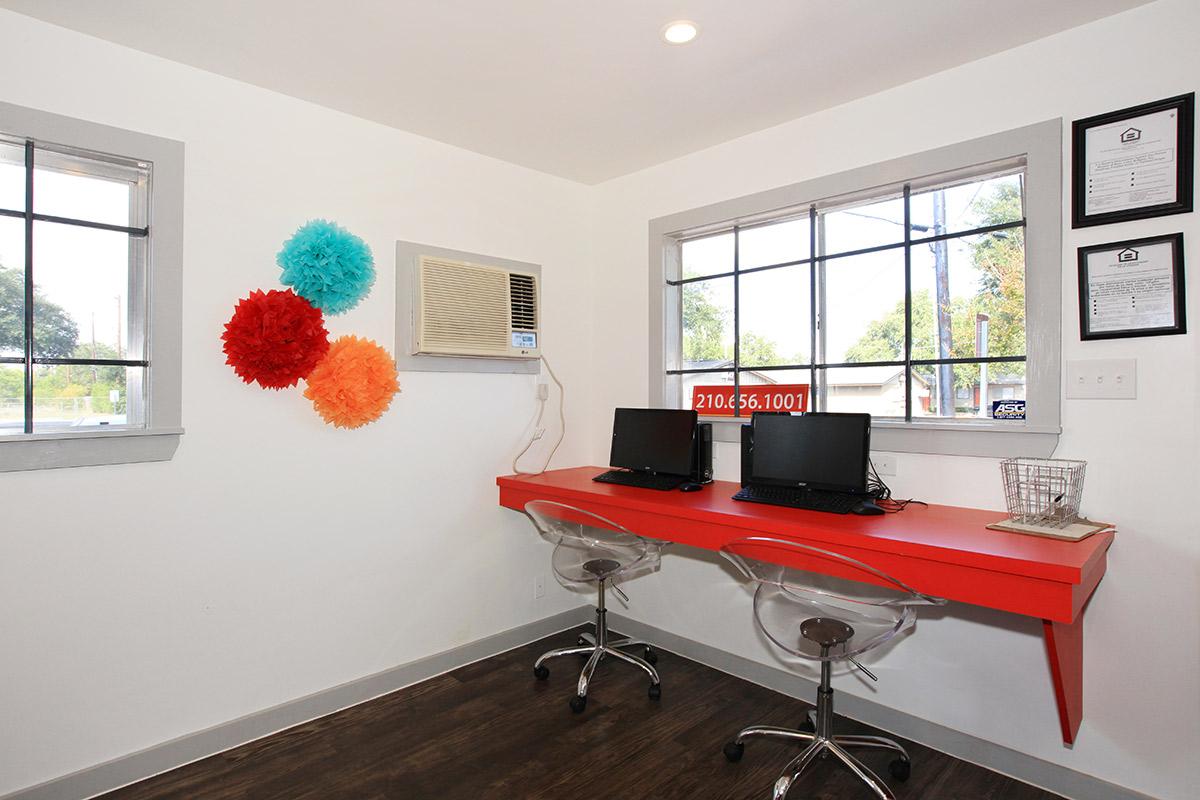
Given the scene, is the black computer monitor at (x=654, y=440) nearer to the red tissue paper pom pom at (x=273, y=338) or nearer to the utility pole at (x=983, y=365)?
the utility pole at (x=983, y=365)

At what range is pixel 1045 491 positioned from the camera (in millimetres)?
1997

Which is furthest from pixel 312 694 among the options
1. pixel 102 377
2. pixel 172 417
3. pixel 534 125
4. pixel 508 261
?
pixel 534 125

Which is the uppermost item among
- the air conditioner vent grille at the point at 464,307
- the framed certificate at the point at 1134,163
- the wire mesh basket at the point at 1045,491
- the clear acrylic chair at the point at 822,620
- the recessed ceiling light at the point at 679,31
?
the recessed ceiling light at the point at 679,31

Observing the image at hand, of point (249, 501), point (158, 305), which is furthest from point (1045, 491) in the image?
point (158, 305)

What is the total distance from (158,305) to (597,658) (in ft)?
7.19

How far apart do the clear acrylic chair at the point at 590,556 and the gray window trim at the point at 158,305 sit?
1.41 meters

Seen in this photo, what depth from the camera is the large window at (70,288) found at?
6.75 ft

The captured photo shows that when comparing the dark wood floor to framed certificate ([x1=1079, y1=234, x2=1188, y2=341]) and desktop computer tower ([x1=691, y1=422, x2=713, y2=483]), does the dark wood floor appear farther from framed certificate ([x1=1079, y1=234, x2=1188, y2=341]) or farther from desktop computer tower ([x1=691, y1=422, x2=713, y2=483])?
framed certificate ([x1=1079, y1=234, x2=1188, y2=341])

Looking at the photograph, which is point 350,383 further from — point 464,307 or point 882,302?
point 882,302

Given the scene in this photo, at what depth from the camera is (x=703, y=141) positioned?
3047 mm

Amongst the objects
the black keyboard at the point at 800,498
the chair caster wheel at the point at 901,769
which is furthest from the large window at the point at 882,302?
the chair caster wheel at the point at 901,769

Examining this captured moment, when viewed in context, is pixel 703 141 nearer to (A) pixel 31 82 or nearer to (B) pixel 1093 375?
(B) pixel 1093 375

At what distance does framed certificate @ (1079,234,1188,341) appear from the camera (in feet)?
6.31

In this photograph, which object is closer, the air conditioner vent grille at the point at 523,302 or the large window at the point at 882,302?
the large window at the point at 882,302
